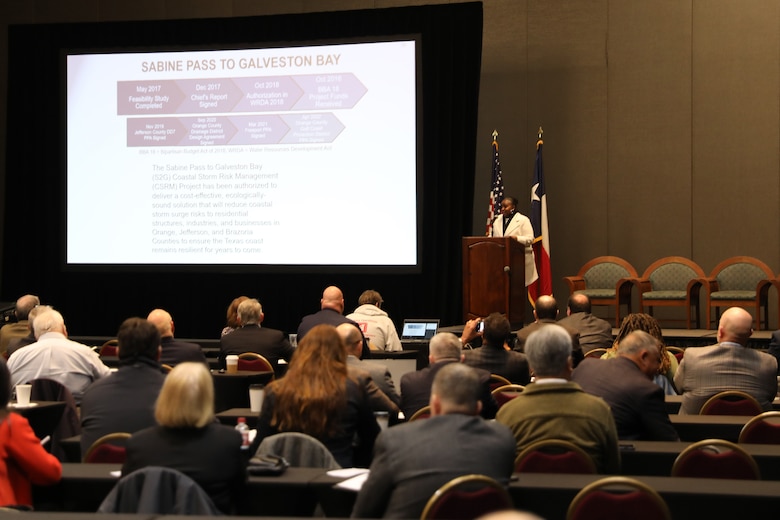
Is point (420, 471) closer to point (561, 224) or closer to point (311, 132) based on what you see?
point (311, 132)

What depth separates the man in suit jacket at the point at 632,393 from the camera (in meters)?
4.29

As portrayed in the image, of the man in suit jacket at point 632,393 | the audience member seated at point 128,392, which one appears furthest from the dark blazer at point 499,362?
the audience member seated at point 128,392

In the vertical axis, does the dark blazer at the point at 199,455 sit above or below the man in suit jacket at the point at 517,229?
below

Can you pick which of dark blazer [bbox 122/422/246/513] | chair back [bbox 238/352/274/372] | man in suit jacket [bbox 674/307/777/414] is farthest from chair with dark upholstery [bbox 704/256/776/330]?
dark blazer [bbox 122/422/246/513]

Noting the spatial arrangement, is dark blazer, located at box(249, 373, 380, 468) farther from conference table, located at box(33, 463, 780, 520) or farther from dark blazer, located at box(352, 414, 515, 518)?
dark blazer, located at box(352, 414, 515, 518)

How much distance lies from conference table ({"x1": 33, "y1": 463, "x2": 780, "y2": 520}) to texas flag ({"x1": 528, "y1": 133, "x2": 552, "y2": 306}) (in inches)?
310

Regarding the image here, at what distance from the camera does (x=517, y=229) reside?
11.0m

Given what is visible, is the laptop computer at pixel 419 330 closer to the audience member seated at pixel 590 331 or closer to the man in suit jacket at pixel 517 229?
the man in suit jacket at pixel 517 229

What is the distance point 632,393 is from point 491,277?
19.6 feet

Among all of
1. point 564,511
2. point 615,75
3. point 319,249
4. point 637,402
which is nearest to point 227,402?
point 637,402

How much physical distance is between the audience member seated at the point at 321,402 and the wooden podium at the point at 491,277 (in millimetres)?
6183

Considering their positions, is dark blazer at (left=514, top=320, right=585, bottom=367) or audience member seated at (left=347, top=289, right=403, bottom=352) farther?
audience member seated at (left=347, top=289, right=403, bottom=352)

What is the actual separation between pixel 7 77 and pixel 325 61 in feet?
15.7

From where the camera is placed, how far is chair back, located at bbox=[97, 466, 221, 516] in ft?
9.33
